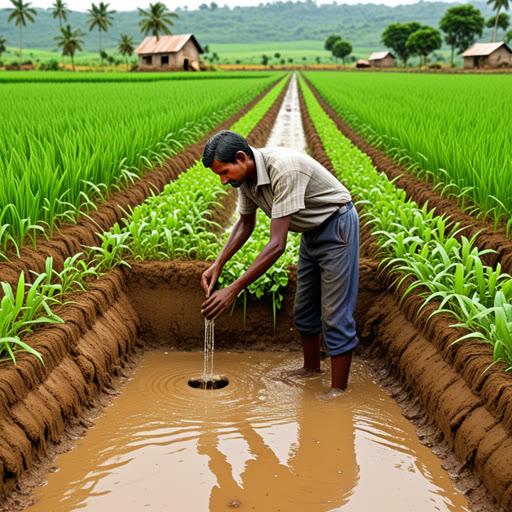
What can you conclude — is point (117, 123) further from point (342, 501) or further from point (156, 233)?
point (342, 501)

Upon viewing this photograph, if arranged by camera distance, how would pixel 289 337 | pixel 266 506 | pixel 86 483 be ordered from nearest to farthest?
1. pixel 266 506
2. pixel 86 483
3. pixel 289 337

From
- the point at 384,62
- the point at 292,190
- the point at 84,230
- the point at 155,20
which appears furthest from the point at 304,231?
the point at 384,62

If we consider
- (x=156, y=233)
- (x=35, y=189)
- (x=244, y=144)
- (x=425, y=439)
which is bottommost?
(x=425, y=439)

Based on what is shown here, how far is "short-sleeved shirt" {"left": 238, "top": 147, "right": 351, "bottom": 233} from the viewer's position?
9.17ft

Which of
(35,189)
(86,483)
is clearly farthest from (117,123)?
(86,483)

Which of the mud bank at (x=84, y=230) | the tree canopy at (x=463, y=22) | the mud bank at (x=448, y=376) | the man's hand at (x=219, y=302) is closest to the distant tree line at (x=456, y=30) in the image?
the tree canopy at (x=463, y=22)

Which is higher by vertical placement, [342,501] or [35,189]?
[35,189]

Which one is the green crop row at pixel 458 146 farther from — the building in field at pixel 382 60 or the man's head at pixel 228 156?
the building in field at pixel 382 60

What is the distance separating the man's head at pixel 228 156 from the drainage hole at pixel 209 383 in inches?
51.1

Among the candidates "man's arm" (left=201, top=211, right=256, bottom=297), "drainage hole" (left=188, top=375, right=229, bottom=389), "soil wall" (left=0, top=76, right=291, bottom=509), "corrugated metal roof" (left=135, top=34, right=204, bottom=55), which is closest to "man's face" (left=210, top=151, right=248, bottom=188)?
"man's arm" (left=201, top=211, right=256, bottom=297)

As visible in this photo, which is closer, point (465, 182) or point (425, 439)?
point (425, 439)

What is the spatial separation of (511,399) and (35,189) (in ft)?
11.0

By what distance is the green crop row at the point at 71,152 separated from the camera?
3.93 m

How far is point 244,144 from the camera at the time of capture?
272cm
